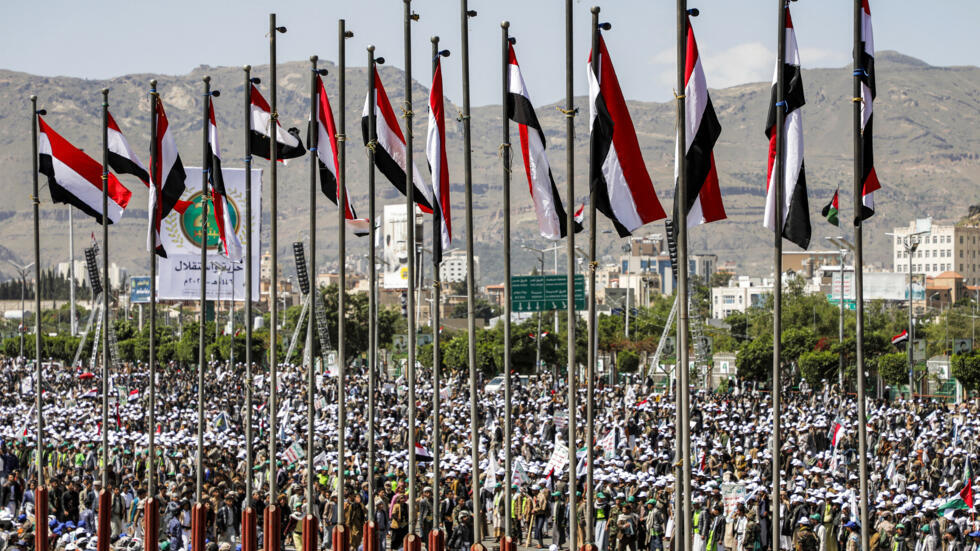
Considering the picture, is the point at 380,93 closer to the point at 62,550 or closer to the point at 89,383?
the point at 62,550

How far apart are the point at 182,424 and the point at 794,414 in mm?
18431

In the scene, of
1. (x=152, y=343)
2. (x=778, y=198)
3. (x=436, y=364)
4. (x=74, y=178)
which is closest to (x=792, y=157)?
(x=778, y=198)

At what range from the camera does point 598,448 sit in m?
30.7

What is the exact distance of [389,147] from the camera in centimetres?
1686

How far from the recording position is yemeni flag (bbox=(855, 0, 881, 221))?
13258mm

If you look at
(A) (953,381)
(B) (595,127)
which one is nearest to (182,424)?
(B) (595,127)

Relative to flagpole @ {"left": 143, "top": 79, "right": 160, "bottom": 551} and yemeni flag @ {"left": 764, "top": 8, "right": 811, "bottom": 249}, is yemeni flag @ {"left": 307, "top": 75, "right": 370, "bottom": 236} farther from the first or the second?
yemeni flag @ {"left": 764, "top": 8, "right": 811, "bottom": 249}

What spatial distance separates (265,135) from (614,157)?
6.88 m

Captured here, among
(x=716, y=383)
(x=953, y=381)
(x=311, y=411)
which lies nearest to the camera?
(x=311, y=411)

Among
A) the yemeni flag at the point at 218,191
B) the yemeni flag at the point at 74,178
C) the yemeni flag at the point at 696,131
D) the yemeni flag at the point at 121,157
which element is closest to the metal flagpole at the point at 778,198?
the yemeni flag at the point at 696,131

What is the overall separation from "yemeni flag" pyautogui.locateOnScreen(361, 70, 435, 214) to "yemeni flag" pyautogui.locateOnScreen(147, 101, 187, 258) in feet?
14.3

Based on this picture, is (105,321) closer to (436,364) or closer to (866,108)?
(436,364)

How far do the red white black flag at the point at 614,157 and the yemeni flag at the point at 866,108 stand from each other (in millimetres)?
2238

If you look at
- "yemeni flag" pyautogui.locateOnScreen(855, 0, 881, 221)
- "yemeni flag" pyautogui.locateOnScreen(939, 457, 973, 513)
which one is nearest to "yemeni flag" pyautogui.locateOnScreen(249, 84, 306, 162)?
"yemeni flag" pyautogui.locateOnScreen(855, 0, 881, 221)
